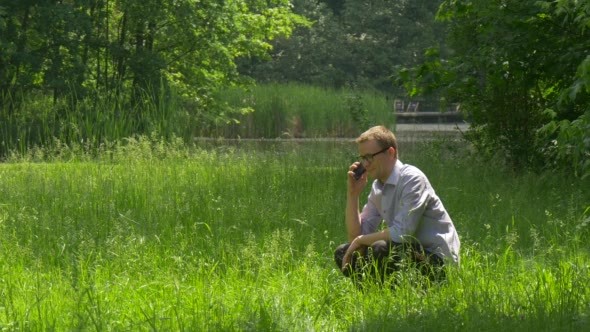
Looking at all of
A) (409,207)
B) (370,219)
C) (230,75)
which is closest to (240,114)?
(230,75)

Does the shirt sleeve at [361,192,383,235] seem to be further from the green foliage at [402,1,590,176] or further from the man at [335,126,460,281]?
the green foliage at [402,1,590,176]

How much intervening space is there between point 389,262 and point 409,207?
1.24ft

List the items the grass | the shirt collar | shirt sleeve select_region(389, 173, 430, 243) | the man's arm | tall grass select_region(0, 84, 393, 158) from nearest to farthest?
the grass, shirt sleeve select_region(389, 173, 430, 243), the shirt collar, the man's arm, tall grass select_region(0, 84, 393, 158)

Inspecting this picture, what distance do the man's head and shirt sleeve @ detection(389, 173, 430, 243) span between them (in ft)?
0.46

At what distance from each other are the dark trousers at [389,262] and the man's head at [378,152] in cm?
44

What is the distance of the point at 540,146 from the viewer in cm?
1525

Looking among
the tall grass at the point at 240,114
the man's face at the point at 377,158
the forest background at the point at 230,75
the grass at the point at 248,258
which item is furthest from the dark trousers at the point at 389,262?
the tall grass at the point at 240,114

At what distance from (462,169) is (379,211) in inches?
328

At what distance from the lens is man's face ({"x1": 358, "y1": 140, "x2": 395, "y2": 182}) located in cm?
735

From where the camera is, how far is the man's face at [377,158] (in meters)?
7.35

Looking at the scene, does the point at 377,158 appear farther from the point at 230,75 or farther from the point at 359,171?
the point at 230,75

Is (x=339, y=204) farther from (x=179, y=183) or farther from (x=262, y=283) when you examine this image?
(x=262, y=283)

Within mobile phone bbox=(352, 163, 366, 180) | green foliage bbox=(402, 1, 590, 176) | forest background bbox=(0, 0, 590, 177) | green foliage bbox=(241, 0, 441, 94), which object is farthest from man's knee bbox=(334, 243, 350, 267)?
green foliage bbox=(241, 0, 441, 94)

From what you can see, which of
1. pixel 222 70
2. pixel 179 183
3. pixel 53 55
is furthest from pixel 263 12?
pixel 179 183
